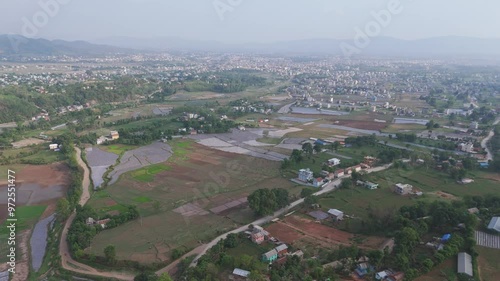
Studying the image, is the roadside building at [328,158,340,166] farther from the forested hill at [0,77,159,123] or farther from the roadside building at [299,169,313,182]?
the forested hill at [0,77,159,123]

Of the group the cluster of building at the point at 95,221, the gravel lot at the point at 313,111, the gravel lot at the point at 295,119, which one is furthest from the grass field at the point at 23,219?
the gravel lot at the point at 313,111

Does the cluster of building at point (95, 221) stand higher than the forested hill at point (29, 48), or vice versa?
the cluster of building at point (95, 221)

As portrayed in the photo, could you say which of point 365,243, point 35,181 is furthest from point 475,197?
point 35,181

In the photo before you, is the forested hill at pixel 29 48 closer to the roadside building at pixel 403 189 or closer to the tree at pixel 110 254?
the tree at pixel 110 254

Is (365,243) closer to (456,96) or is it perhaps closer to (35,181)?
(35,181)

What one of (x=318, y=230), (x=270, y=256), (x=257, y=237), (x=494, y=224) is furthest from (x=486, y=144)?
(x=270, y=256)

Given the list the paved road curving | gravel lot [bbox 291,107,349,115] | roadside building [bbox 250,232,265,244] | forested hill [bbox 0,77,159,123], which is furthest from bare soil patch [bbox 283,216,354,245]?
forested hill [bbox 0,77,159,123]
